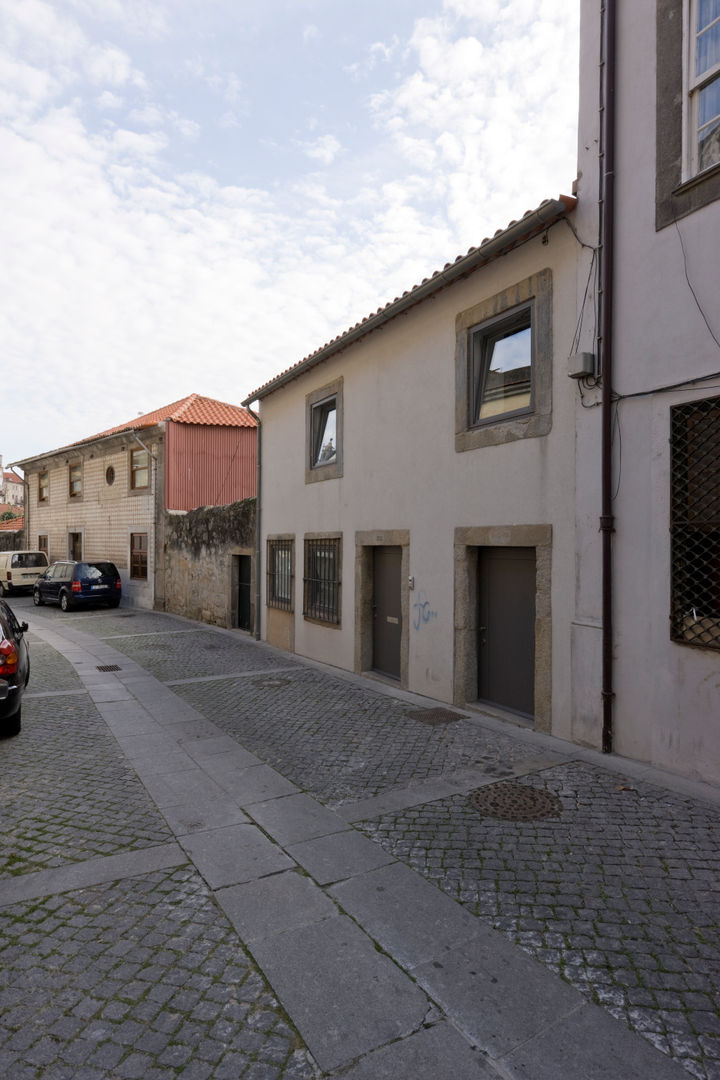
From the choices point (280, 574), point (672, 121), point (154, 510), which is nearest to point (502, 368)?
point (672, 121)

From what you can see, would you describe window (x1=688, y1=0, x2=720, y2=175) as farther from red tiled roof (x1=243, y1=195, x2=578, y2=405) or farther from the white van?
the white van

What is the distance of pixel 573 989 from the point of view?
111 inches

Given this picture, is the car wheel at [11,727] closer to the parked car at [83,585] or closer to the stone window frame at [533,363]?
the stone window frame at [533,363]

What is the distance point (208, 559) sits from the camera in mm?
17172

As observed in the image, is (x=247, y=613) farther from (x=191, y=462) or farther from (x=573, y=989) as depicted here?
(x=573, y=989)

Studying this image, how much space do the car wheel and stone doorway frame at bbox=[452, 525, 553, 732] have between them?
16.3 ft

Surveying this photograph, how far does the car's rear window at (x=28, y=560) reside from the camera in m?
25.2

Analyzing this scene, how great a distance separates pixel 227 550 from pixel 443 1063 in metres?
14.2

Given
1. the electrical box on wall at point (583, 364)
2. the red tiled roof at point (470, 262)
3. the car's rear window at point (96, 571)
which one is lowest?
the car's rear window at point (96, 571)

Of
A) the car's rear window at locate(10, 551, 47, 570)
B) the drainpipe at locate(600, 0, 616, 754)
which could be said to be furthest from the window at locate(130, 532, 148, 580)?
the drainpipe at locate(600, 0, 616, 754)

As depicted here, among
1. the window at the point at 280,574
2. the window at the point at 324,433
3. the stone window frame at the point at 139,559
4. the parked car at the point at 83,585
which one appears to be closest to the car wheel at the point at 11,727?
the window at the point at 324,433

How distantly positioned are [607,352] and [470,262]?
214cm

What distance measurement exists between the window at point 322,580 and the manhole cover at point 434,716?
10.8 ft

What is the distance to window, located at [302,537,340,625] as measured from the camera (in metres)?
10.9
